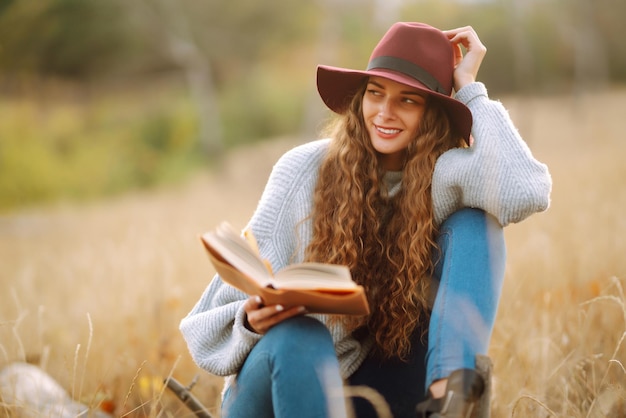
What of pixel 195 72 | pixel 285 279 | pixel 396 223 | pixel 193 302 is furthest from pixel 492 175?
pixel 195 72

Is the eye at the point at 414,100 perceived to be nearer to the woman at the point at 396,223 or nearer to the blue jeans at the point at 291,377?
the woman at the point at 396,223

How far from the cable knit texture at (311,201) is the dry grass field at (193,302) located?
165 millimetres

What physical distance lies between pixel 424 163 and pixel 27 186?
1461 centimetres

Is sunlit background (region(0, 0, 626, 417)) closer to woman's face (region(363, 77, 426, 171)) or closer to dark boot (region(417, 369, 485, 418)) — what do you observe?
dark boot (region(417, 369, 485, 418))

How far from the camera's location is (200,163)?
1702 cm

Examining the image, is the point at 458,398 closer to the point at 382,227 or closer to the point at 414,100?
the point at 382,227

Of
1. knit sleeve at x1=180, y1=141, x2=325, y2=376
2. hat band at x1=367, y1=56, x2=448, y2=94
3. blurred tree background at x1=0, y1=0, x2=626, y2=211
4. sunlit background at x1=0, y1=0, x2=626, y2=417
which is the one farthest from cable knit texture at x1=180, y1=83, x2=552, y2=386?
blurred tree background at x1=0, y1=0, x2=626, y2=211

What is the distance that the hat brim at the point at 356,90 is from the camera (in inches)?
74.0

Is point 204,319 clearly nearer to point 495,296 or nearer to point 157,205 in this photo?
point 495,296

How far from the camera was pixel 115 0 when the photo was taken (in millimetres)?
14141

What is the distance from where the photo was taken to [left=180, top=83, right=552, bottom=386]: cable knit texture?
1.75 meters

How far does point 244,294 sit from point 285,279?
1.25 ft

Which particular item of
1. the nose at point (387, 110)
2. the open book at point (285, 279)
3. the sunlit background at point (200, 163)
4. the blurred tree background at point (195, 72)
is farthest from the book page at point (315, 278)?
the blurred tree background at point (195, 72)

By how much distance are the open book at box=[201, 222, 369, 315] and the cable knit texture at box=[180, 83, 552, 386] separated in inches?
9.7
